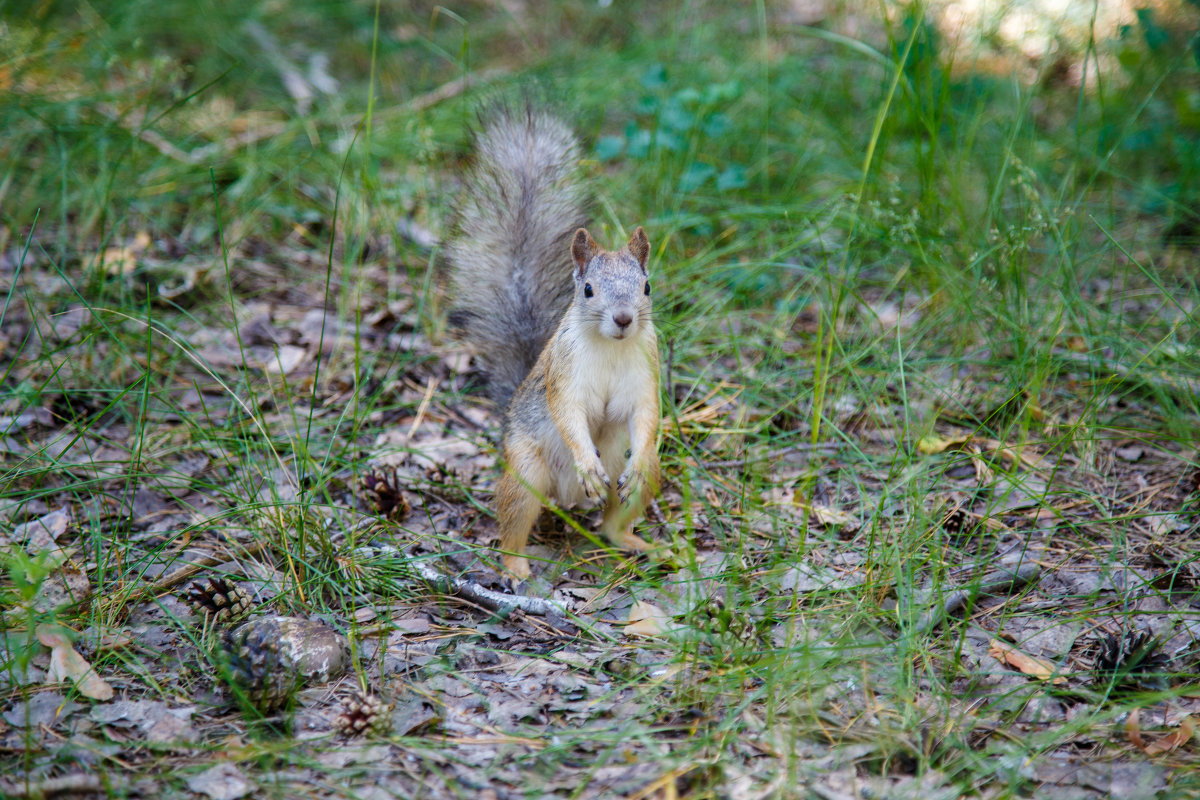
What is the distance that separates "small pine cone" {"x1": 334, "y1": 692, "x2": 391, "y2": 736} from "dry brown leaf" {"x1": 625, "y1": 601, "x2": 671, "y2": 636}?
24.7 inches

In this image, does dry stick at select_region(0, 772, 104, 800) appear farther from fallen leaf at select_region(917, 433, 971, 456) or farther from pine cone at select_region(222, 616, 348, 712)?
fallen leaf at select_region(917, 433, 971, 456)

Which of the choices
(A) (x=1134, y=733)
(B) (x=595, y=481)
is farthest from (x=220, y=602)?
(A) (x=1134, y=733)

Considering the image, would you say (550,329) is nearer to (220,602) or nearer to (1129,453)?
(220,602)

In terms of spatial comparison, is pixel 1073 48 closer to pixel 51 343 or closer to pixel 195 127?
pixel 195 127

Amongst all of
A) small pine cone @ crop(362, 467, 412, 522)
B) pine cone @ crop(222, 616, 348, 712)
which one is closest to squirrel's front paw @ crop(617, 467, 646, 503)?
small pine cone @ crop(362, 467, 412, 522)

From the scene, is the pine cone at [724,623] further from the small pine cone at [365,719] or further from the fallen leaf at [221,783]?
the fallen leaf at [221,783]

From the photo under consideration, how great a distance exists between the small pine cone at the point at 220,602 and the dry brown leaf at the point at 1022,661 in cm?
175

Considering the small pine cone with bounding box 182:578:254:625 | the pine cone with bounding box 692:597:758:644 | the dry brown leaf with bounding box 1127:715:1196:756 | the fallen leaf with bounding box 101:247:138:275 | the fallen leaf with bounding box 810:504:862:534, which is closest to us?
the dry brown leaf with bounding box 1127:715:1196:756

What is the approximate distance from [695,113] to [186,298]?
89.1 inches

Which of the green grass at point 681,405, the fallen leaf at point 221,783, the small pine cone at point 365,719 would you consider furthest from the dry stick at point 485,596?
the fallen leaf at point 221,783

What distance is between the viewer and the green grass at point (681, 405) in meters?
1.81

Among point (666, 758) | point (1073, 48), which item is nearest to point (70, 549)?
point (666, 758)

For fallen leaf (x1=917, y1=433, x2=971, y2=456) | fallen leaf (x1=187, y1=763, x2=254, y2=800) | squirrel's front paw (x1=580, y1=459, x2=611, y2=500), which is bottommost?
fallen leaf (x1=187, y1=763, x2=254, y2=800)

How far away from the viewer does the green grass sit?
5.95 ft
